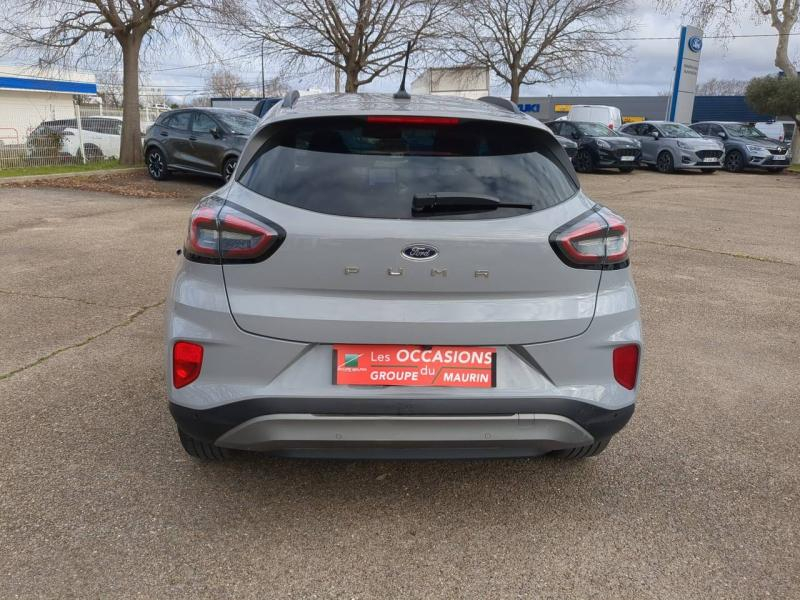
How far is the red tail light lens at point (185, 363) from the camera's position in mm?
2420

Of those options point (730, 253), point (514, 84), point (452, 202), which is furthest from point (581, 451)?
point (514, 84)

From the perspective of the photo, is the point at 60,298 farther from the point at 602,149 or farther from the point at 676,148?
the point at 676,148

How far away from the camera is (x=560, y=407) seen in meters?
2.40

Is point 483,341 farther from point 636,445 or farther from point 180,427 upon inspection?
point 636,445

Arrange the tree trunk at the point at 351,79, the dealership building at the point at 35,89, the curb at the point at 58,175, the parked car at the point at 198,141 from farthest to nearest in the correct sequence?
the dealership building at the point at 35,89, the tree trunk at the point at 351,79, the curb at the point at 58,175, the parked car at the point at 198,141

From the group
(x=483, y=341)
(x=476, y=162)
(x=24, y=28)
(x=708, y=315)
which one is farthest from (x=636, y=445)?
(x=24, y=28)

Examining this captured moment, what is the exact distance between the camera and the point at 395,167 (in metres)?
2.52

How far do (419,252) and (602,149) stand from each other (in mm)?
18749

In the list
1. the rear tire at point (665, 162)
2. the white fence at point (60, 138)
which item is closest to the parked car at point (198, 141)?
the white fence at point (60, 138)

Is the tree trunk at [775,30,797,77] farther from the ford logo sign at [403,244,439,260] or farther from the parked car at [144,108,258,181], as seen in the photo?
the ford logo sign at [403,244,439,260]

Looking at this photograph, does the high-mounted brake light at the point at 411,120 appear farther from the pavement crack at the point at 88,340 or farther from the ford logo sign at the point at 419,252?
the pavement crack at the point at 88,340

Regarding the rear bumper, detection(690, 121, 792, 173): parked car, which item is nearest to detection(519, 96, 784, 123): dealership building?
detection(690, 121, 792, 173): parked car

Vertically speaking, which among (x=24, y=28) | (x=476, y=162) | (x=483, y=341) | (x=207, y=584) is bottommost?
(x=207, y=584)

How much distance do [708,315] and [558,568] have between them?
3.95 m
